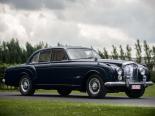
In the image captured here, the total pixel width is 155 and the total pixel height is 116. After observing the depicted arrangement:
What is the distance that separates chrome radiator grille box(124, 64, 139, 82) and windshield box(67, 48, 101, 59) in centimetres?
95

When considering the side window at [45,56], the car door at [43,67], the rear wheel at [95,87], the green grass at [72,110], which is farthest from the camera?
the side window at [45,56]

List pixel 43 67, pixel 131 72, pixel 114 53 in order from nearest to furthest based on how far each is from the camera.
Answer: pixel 114 53, pixel 131 72, pixel 43 67

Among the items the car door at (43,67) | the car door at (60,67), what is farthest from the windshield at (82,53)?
the car door at (43,67)

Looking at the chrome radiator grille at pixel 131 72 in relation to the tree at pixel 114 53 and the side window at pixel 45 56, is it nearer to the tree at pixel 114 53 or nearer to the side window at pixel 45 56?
the tree at pixel 114 53

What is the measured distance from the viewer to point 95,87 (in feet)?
48.0

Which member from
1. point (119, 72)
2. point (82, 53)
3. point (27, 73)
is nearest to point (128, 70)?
point (119, 72)

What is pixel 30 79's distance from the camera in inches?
643

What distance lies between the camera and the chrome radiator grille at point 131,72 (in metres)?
14.6

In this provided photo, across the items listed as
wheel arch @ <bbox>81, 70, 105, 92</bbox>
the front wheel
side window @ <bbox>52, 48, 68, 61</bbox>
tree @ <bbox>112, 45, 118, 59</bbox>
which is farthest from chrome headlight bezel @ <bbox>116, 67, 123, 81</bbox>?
side window @ <bbox>52, 48, 68, 61</bbox>

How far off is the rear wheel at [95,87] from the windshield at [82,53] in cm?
77

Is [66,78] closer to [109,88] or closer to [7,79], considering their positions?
[109,88]

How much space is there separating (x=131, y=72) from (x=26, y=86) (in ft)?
10.6

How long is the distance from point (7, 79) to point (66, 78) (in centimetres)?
240

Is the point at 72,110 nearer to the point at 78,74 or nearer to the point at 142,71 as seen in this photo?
the point at 78,74
